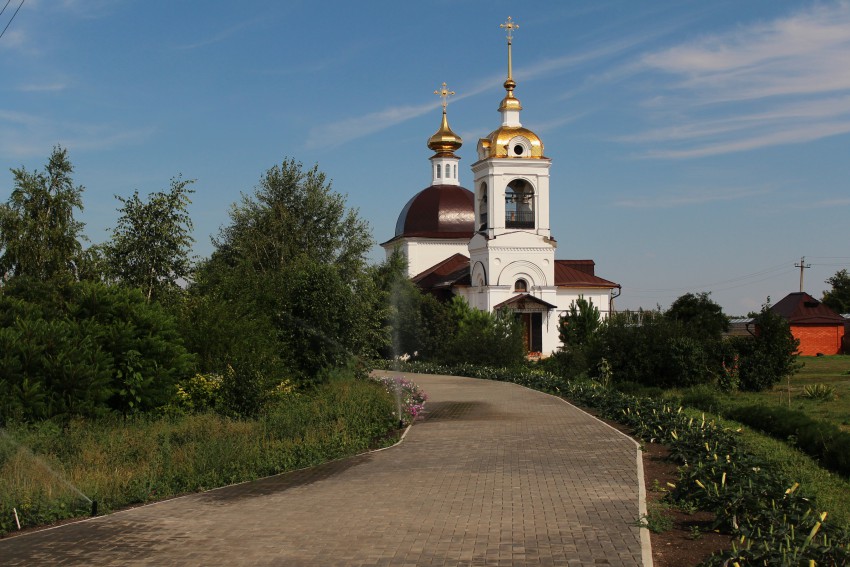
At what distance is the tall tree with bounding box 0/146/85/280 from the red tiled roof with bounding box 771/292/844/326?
37441 millimetres

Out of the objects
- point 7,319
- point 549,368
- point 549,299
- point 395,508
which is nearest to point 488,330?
point 549,368

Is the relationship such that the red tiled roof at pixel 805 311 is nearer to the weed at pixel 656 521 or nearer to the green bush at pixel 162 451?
the green bush at pixel 162 451

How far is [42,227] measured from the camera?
110 feet

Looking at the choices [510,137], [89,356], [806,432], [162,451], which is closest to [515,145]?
[510,137]

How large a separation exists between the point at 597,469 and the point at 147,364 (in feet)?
27.8

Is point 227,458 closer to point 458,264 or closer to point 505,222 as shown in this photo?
point 505,222

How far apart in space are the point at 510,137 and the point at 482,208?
431cm

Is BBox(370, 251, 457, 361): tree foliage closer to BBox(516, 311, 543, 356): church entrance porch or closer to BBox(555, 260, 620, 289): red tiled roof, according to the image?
BBox(516, 311, 543, 356): church entrance porch

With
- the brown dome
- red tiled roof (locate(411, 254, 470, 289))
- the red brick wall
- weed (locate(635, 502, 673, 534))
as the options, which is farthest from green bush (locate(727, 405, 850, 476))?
the brown dome

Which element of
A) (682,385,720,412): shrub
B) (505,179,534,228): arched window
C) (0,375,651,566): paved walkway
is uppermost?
(505,179,534,228): arched window

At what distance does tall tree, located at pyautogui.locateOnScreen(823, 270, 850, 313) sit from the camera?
273 feet

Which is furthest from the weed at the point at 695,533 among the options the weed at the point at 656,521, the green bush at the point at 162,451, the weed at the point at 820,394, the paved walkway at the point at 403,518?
the weed at the point at 820,394

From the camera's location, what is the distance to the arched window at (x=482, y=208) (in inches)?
2000

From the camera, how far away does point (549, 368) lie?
3438 centimetres
